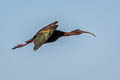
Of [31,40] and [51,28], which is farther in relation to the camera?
[31,40]

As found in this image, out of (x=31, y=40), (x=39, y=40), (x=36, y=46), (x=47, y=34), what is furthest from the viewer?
(x=31, y=40)

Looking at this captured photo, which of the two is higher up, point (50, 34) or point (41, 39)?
point (50, 34)

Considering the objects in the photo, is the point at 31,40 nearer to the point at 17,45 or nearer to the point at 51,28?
the point at 17,45

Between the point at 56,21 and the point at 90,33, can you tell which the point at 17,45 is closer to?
the point at 56,21

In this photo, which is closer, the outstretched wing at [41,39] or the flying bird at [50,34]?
the outstretched wing at [41,39]

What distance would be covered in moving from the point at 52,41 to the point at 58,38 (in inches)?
24.8

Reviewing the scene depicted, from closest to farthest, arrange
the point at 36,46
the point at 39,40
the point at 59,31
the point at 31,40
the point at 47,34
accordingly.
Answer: the point at 36,46 → the point at 39,40 → the point at 47,34 → the point at 31,40 → the point at 59,31

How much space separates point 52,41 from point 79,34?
2671 millimetres

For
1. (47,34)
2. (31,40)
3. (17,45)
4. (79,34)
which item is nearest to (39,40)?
(47,34)

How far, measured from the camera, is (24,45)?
19641mm

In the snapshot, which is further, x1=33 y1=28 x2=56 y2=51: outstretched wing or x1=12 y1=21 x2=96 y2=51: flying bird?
x1=12 y1=21 x2=96 y2=51: flying bird

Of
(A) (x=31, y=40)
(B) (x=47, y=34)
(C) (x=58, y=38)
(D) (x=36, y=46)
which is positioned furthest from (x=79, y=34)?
(D) (x=36, y=46)

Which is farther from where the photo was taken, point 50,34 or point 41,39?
point 50,34

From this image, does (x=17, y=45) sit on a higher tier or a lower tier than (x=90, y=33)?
lower
